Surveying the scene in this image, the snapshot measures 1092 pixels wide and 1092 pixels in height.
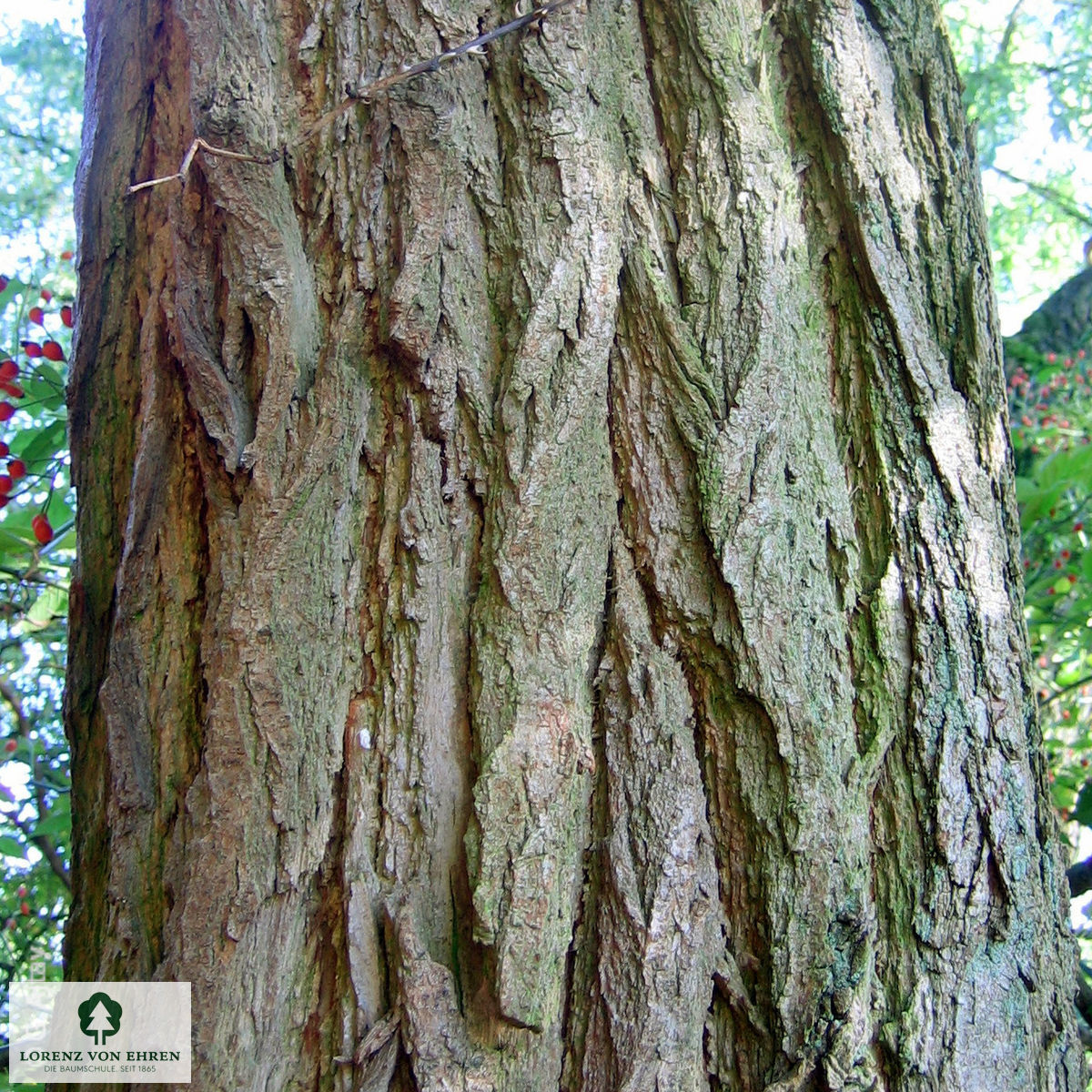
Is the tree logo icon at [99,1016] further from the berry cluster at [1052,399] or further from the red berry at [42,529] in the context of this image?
the berry cluster at [1052,399]

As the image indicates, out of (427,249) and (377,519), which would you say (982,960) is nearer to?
(377,519)

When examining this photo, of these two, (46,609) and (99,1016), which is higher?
(46,609)

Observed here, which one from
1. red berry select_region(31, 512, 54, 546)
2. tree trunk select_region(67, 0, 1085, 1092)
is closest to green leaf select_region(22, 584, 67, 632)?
red berry select_region(31, 512, 54, 546)

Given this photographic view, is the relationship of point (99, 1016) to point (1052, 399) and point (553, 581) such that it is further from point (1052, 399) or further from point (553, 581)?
point (1052, 399)

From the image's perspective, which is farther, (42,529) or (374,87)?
(42,529)

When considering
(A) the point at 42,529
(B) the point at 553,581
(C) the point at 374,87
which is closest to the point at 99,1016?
(B) the point at 553,581

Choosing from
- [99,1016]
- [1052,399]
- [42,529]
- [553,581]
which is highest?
[1052,399]

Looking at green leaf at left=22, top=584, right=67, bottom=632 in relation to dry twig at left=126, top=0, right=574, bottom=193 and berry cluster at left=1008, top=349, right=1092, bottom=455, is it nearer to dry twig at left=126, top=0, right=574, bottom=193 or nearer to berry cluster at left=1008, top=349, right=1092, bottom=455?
dry twig at left=126, top=0, right=574, bottom=193

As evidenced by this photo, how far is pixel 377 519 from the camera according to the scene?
111 cm

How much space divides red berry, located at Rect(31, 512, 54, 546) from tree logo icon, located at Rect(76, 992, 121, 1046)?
1053mm

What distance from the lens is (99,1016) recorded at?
1.04 metres

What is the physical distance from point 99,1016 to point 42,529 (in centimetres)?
109

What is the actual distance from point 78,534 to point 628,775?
86 cm

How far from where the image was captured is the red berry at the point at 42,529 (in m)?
1.81
